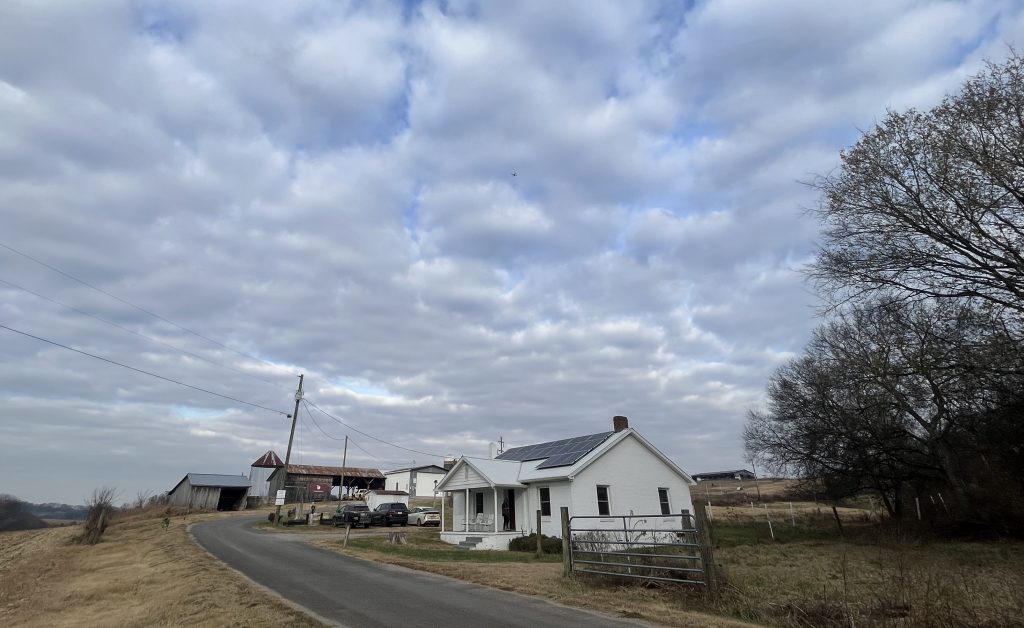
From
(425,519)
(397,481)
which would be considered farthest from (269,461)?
(425,519)

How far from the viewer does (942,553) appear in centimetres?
2048

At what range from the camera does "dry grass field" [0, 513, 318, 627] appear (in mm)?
10023

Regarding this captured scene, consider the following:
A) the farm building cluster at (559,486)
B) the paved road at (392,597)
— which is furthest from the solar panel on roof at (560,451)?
the paved road at (392,597)

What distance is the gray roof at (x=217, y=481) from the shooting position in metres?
62.0

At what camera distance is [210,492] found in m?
61.7

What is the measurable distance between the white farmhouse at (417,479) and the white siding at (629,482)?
42.4 metres

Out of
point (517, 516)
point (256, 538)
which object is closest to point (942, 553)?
point (517, 516)

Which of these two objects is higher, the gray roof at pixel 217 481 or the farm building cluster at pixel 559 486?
the gray roof at pixel 217 481

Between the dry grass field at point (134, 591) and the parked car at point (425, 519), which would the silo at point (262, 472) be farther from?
the dry grass field at point (134, 591)

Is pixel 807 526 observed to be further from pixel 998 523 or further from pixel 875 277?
pixel 875 277

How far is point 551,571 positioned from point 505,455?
21650 millimetres

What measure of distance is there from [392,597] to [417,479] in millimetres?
62177

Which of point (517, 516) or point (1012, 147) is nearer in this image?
point (1012, 147)

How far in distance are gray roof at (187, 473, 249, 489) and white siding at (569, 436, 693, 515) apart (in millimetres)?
52158
